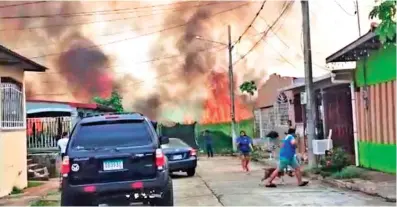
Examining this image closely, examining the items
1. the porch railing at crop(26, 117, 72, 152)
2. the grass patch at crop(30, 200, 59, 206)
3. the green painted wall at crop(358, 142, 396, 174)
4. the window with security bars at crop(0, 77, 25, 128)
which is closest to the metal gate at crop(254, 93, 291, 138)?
the porch railing at crop(26, 117, 72, 152)

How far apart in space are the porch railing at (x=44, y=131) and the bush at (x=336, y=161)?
42.2 ft

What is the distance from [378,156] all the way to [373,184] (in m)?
3.85

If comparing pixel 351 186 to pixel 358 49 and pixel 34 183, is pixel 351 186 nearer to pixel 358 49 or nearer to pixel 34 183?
pixel 358 49

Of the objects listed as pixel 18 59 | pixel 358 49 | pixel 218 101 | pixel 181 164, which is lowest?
pixel 181 164

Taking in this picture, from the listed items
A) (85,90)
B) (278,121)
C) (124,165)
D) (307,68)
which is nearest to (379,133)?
(307,68)

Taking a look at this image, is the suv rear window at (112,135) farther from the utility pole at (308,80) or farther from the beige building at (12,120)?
the utility pole at (308,80)

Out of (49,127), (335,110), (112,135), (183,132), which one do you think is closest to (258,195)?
(112,135)

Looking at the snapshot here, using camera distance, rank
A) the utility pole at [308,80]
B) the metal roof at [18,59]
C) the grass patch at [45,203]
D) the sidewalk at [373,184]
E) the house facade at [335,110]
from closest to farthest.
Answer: the sidewalk at [373,184], the grass patch at [45,203], the metal roof at [18,59], the utility pole at [308,80], the house facade at [335,110]

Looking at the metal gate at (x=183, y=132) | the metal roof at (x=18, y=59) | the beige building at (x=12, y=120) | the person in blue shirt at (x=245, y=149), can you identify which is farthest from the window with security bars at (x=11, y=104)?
the metal gate at (x=183, y=132)

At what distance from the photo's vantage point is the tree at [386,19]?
30.3ft

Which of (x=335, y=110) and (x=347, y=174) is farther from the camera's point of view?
(x=335, y=110)

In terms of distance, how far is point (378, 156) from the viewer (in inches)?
757

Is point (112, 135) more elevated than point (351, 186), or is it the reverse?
point (112, 135)

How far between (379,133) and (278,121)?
1656 centimetres
